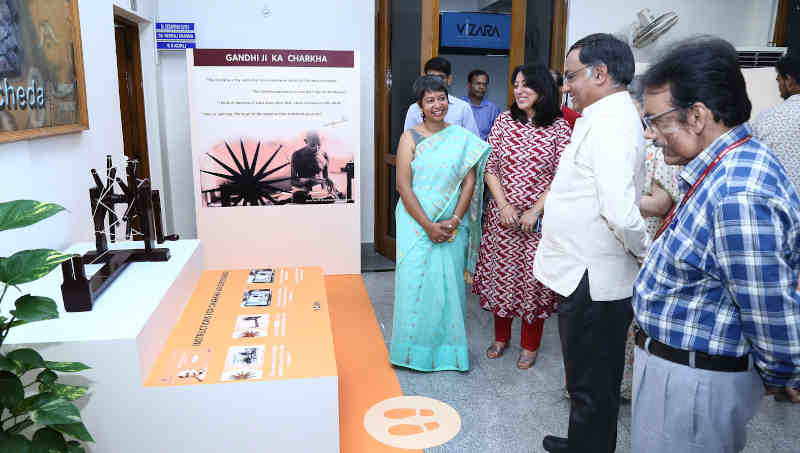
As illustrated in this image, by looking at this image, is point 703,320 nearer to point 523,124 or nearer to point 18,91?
point 523,124

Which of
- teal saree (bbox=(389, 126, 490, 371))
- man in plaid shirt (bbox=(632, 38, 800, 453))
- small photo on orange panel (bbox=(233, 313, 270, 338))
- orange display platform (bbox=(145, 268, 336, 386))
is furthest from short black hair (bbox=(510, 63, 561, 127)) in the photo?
small photo on orange panel (bbox=(233, 313, 270, 338))

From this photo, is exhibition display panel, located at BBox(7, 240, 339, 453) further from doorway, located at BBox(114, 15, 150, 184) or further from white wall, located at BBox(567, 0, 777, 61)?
white wall, located at BBox(567, 0, 777, 61)

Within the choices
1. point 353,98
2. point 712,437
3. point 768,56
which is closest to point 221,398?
point 712,437

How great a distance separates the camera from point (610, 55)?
1597mm

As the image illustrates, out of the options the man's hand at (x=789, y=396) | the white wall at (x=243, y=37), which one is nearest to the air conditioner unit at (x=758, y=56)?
the man's hand at (x=789, y=396)

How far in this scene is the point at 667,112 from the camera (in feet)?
3.45

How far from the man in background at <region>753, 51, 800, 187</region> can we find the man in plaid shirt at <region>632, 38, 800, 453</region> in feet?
6.22

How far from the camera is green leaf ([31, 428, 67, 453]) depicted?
103 cm

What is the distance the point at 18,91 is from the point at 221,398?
1.32m

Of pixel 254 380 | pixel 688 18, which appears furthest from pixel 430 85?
pixel 688 18

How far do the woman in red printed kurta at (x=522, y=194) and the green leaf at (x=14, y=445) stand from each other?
2058 millimetres

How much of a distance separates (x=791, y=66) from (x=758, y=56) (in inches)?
91.2

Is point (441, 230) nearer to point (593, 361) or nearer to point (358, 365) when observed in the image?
point (358, 365)

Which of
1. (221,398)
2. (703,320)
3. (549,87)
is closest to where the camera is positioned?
(703,320)
